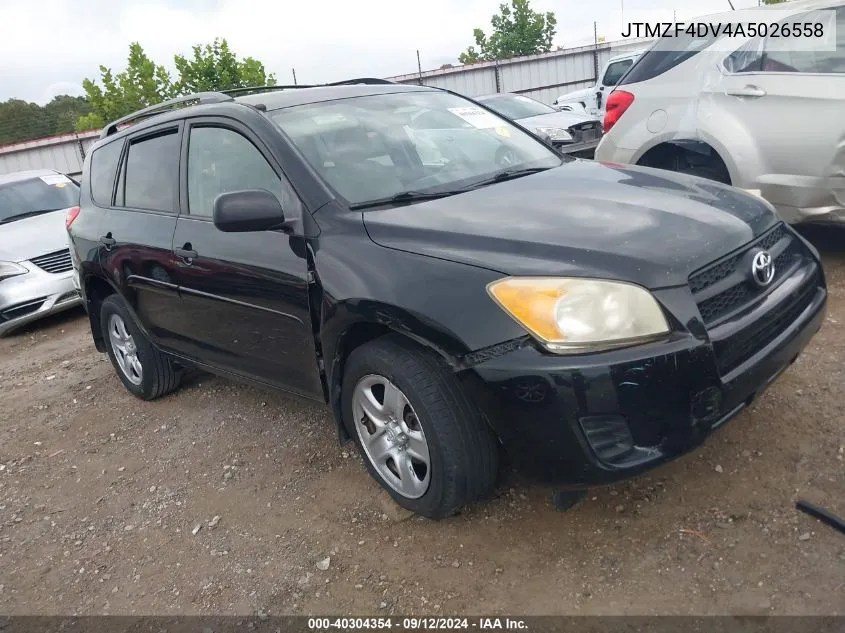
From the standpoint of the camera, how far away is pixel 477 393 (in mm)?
2215

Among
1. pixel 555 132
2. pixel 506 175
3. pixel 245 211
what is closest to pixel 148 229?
pixel 245 211

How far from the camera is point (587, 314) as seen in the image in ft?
6.91

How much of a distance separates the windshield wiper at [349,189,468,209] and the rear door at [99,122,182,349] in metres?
1.29

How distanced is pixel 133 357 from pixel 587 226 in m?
3.29

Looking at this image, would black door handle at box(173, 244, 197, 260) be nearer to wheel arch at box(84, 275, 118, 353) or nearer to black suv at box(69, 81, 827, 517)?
black suv at box(69, 81, 827, 517)

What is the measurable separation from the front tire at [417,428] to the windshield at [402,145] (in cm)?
72

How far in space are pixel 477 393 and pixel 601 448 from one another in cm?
42

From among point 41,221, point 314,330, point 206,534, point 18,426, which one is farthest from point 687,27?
point 41,221

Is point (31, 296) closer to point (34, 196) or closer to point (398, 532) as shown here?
point (34, 196)

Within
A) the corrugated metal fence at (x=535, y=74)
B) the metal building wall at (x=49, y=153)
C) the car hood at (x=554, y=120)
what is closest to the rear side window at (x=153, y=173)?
the car hood at (x=554, y=120)

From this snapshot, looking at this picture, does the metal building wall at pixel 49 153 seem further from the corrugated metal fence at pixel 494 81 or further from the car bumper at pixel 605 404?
the car bumper at pixel 605 404

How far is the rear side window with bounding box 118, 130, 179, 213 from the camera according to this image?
3.63 m

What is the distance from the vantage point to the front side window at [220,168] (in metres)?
3.04

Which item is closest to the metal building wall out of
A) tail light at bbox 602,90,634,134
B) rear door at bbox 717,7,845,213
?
tail light at bbox 602,90,634,134
